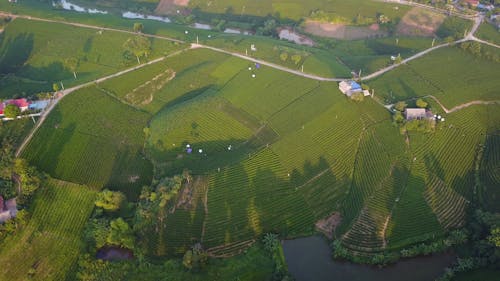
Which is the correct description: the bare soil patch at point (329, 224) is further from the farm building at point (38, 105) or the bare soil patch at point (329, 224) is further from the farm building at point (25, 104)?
the farm building at point (25, 104)

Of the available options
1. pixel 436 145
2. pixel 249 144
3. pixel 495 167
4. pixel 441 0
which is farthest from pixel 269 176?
pixel 441 0

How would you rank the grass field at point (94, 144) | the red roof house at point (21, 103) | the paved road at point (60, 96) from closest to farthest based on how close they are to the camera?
the grass field at point (94, 144) → the paved road at point (60, 96) → the red roof house at point (21, 103)

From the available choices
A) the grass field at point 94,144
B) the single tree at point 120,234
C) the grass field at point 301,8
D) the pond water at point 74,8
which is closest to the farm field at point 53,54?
the grass field at point 94,144

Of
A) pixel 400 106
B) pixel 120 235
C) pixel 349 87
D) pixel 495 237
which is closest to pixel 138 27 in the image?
pixel 349 87

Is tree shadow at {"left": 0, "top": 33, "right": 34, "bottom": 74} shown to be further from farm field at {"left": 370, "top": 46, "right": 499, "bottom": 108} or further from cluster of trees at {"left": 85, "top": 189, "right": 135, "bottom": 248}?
farm field at {"left": 370, "top": 46, "right": 499, "bottom": 108}

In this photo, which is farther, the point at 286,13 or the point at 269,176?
the point at 286,13

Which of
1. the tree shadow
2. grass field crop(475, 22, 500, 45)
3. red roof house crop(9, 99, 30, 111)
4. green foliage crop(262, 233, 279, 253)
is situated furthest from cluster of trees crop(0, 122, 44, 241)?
grass field crop(475, 22, 500, 45)

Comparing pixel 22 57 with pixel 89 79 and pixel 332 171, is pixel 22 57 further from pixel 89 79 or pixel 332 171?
pixel 332 171
